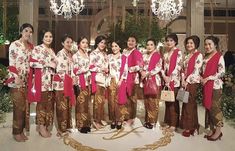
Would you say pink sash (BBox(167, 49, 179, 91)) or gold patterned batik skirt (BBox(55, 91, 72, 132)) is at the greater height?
pink sash (BBox(167, 49, 179, 91))

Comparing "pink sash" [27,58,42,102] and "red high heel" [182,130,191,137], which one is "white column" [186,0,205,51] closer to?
"red high heel" [182,130,191,137]

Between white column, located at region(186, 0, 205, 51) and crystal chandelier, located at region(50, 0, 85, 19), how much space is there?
2.80m

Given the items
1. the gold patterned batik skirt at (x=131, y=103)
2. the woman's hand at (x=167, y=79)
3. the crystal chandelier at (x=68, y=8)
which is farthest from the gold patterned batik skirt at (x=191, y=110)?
the crystal chandelier at (x=68, y=8)

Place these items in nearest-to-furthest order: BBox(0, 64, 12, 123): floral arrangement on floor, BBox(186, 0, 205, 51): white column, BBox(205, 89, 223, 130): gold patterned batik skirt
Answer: BBox(205, 89, 223, 130): gold patterned batik skirt
BBox(0, 64, 12, 123): floral arrangement on floor
BBox(186, 0, 205, 51): white column

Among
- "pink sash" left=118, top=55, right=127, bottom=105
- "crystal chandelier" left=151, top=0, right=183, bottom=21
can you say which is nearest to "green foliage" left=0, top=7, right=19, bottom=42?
"crystal chandelier" left=151, top=0, right=183, bottom=21

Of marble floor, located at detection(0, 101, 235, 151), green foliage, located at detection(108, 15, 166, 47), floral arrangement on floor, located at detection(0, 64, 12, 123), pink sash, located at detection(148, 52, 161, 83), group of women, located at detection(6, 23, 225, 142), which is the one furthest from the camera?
green foliage, located at detection(108, 15, 166, 47)

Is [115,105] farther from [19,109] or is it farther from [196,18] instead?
[196,18]

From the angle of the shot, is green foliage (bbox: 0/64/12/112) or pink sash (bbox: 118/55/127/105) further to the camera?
green foliage (bbox: 0/64/12/112)

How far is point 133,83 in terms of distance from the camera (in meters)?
4.87

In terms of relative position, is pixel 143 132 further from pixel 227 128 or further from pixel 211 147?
pixel 227 128

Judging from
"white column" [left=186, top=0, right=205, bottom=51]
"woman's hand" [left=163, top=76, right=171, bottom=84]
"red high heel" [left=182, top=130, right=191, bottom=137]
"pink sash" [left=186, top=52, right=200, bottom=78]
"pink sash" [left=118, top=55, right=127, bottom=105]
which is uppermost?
"white column" [left=186, top=0, right=205, bottom=51]

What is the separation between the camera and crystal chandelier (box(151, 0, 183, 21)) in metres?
8.80

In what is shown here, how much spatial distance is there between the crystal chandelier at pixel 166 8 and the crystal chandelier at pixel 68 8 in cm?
192

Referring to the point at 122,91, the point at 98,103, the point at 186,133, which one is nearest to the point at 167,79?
Answer: the point at 122,91
